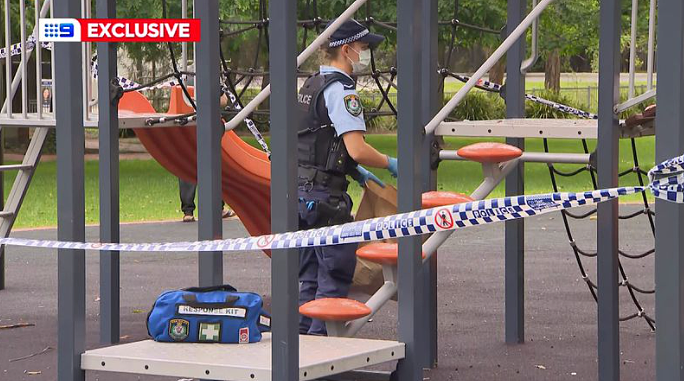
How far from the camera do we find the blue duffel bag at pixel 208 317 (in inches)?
207

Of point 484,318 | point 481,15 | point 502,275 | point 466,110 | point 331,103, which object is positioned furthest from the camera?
point 466,110

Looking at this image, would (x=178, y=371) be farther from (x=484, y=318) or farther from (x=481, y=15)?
(x=481, y=15)

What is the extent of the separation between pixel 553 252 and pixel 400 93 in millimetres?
7176

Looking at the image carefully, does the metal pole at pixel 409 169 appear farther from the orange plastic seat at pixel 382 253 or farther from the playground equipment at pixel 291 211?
the orange plastic seat at pixel 382 253

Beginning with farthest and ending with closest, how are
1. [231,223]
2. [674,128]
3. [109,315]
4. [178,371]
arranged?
1. [231,223]
2. [109,315]
3. [178,371]
4. [674,128]

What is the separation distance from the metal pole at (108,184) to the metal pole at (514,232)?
7.69ft

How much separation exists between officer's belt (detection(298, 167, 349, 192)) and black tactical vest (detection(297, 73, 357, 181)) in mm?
15

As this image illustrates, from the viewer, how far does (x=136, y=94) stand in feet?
29.5

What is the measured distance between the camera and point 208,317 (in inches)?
207

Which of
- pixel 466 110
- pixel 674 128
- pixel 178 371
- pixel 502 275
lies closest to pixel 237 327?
pixel 178 371

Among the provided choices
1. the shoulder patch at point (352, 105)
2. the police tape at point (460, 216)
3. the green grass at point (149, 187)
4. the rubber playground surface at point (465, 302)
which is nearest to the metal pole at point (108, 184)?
the rubber playground surface at point (465, 302)

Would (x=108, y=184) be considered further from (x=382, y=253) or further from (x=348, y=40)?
(x=382, y=253)

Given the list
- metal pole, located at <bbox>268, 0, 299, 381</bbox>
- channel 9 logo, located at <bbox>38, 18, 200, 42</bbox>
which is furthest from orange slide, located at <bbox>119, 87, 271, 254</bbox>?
metal pole, located at <bbox>268, 0, 299, 381</bbox>

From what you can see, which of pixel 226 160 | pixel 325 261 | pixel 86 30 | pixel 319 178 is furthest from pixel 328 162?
pixel 226 160
